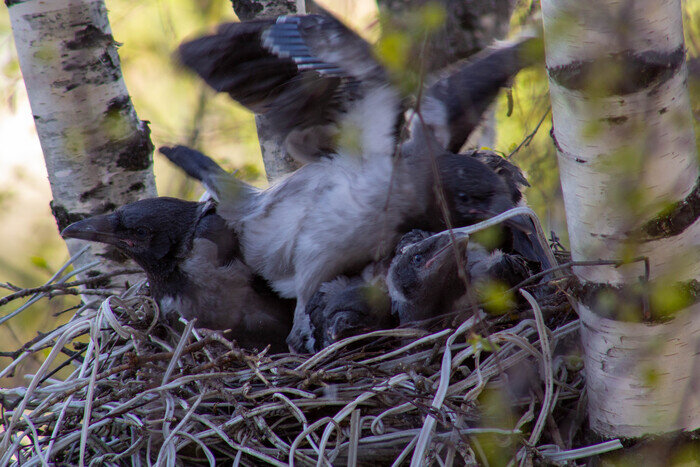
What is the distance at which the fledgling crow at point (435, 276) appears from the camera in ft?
6.67

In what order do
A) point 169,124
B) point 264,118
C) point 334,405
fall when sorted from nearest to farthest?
point 334,405
point 264,118
point 169,124

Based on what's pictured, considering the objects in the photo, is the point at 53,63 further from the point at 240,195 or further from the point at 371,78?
the point at 371,78

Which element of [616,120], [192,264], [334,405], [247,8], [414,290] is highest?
[247,8]

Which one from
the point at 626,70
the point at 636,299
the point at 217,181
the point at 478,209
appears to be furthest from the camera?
the point at 217,181

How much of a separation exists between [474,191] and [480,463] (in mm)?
961

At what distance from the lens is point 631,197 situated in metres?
1.23

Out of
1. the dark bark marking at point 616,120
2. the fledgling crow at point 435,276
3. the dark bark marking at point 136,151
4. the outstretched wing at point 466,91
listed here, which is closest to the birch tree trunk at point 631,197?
the dark bark marking at point 616,120

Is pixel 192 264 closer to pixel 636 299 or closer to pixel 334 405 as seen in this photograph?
pixel 334 405

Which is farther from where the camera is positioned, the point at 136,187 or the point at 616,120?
the point at 136,187

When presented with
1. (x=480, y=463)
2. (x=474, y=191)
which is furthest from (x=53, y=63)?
(x=480, y=463)

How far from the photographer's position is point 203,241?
234cm

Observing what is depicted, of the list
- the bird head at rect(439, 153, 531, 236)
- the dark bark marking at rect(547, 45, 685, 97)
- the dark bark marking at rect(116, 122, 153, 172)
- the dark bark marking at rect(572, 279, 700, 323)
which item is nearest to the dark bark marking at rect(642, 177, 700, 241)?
the dark bark marking at rect(572, 279, 700, 323)

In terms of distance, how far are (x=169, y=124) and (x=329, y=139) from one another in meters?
1.25

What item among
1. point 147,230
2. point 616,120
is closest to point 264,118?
point 147,230
